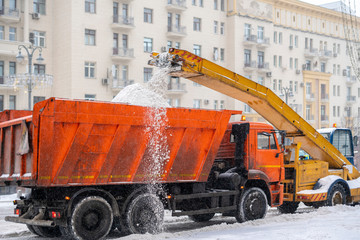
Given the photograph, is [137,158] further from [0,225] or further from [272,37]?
[272,37]

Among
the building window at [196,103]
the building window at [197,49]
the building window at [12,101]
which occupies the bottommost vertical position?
the building window at [12,101]

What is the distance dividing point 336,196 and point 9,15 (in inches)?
1138

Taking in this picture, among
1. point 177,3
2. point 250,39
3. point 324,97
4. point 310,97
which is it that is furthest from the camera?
point 324,97

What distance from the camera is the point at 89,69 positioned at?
4147cm

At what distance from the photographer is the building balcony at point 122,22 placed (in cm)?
4216

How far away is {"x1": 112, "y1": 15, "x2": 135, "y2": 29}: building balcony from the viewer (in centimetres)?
4216

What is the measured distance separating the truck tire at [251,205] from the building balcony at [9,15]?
2911cm

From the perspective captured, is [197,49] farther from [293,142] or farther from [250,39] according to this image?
[293,142]

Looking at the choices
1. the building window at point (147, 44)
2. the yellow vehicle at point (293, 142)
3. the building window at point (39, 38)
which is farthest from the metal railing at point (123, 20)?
the yellow vehicle at point (293, 142)

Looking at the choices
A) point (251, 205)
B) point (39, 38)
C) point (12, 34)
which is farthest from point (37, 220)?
point (39, 38)

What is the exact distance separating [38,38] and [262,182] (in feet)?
99.1

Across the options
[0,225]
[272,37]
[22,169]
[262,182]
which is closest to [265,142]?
[262,182]

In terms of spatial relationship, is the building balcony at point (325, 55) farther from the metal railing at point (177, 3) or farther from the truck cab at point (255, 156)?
the truck cab at point (255, 156)

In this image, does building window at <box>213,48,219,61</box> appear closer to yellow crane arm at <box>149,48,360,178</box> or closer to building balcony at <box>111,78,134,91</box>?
building balcony at <box>111,78,134,91</box>
